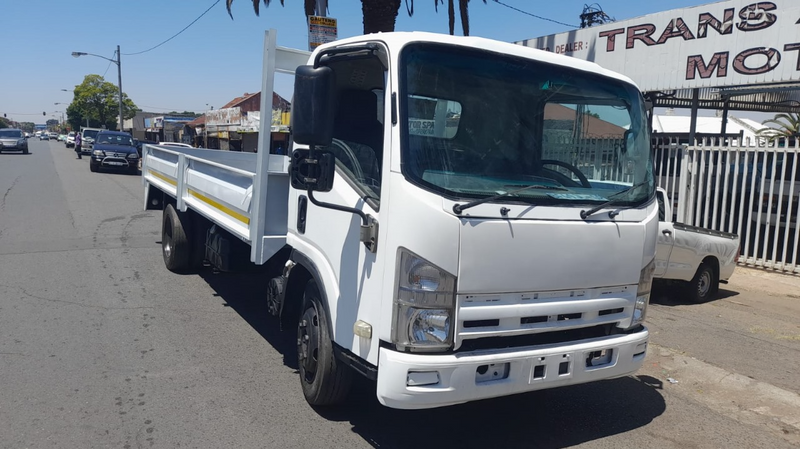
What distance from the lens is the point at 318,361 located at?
4160 mm

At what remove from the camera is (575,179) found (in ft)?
13.3

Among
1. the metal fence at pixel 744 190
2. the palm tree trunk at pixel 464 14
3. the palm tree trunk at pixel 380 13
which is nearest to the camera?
the metal fence at pixel 744 190

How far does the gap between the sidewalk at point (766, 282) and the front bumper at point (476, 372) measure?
6512 mm

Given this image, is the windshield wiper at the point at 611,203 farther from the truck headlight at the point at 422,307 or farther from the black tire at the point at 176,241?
the black tire at the point at 176,241

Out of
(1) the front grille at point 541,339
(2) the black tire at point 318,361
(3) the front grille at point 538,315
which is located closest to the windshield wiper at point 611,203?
(3) the front grille at point 538,315

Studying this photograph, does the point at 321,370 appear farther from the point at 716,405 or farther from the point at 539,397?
the point at 716,405

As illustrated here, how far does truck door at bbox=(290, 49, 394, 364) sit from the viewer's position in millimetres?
3596

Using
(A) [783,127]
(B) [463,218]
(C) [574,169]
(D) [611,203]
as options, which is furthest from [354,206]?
(A) [783,127]

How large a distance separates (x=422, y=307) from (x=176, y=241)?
559cm

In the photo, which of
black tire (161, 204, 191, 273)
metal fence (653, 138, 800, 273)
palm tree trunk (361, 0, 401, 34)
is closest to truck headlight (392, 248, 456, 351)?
black tire (161, 204, 191, 273)

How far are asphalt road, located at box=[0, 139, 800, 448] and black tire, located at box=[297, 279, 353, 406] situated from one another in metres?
0.18

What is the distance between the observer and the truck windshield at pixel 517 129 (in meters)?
3.56

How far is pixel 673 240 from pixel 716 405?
327 centimetres

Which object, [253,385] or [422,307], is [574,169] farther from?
[253,385]
